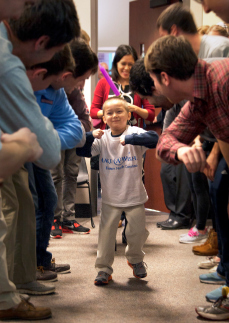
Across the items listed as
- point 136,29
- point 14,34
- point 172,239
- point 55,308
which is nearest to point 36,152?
point 14,34

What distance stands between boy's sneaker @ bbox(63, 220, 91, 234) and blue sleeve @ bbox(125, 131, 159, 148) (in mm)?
1346

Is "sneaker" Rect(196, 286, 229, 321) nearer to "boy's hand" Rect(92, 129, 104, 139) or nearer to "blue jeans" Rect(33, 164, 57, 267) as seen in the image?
"blue jeans" Rect(33, 164, 57, 267)

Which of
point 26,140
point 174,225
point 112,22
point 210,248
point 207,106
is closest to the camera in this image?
point 26,140

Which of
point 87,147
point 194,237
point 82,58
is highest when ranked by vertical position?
point 82,58

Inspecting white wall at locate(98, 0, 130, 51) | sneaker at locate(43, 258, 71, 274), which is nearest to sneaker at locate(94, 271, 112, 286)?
sneaker at locate(43, 258, 71, 274)

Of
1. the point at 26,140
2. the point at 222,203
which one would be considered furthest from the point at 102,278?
the point at 26,140

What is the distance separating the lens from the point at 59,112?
69.4 inches

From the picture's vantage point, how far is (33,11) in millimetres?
1118

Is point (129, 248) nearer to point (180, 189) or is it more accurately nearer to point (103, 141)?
point (103, 141)

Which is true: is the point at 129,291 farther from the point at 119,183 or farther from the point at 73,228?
the point at 73,228

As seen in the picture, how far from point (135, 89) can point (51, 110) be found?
2.19 ft

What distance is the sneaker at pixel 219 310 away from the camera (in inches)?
67.5

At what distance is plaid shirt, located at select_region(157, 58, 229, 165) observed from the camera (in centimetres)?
143

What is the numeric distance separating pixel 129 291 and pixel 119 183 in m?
0.58
